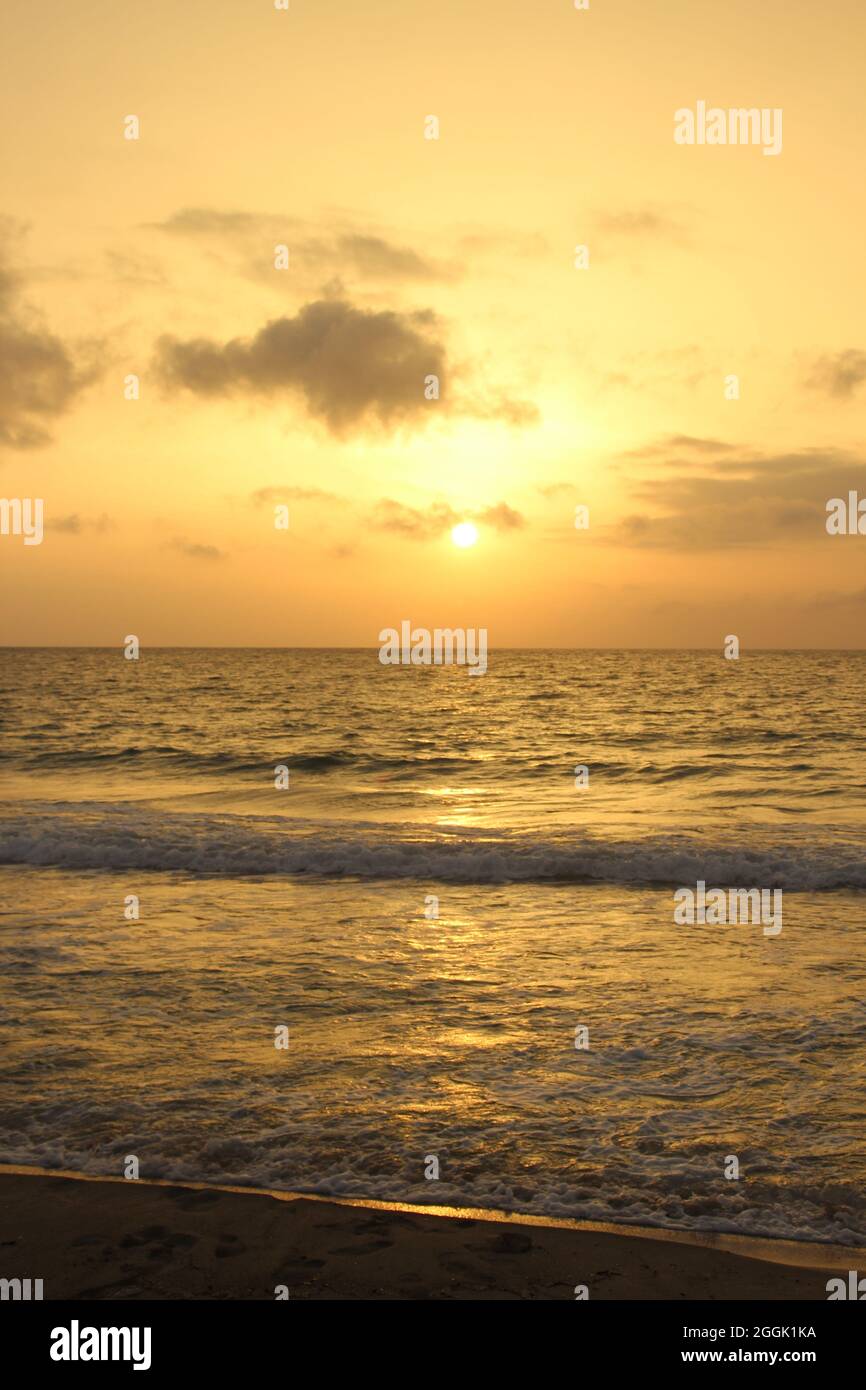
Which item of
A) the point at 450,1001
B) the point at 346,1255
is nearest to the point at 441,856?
the point at 450,1001

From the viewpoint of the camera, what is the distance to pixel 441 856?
19547mm

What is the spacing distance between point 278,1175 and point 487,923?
804 cm

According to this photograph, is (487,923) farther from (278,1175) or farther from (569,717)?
(569,717)

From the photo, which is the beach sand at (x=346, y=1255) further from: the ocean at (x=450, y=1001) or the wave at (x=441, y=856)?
the wave at (x=441, y=856)

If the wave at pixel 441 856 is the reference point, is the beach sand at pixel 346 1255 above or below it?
below

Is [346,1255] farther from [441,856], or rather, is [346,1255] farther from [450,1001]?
[441,856]

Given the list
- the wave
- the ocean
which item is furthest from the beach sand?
the wave

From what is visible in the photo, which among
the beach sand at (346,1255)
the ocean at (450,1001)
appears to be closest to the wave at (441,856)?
the ocean at (450,1001)

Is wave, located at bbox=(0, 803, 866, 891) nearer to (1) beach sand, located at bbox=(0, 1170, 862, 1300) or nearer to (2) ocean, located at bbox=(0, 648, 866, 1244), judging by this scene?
(2) ocean, located at bbox=(0, 648, 866, 1244)

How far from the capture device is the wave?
1841cm

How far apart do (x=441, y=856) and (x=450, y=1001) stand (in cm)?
884

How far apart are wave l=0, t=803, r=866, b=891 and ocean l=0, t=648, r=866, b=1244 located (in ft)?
0.27

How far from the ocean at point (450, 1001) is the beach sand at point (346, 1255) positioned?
283 millimetres

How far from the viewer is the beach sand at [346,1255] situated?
5.49m
